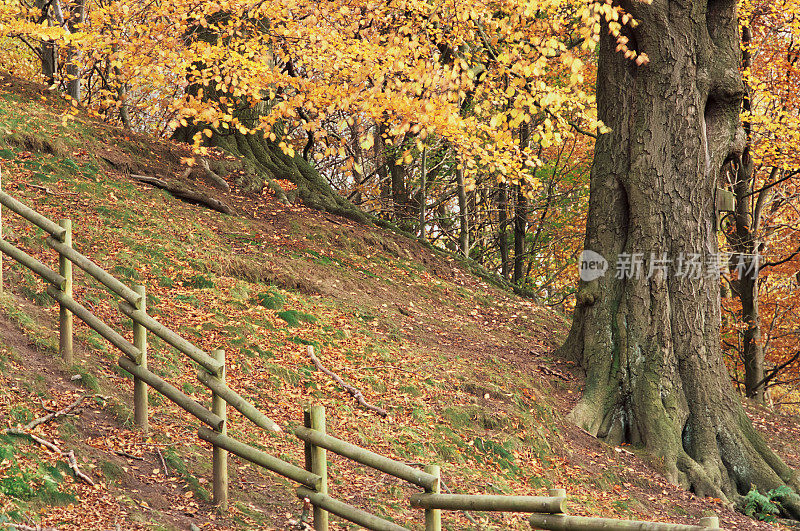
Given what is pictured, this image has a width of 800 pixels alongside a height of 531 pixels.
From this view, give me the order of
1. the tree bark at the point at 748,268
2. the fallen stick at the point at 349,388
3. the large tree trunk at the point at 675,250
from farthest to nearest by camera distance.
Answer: the tree bark at the point at 748,268, the large tree trunk at the point at 675,250, the fallen stick at the point at 349,388

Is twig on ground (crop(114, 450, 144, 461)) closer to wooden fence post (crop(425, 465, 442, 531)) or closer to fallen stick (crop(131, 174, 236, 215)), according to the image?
wooden fence post (crop(425, 465, 442, 531))

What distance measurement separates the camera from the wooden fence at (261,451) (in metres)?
4.18

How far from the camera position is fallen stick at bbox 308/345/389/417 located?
8289 millimetres

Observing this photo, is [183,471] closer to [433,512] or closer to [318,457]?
[318,457]

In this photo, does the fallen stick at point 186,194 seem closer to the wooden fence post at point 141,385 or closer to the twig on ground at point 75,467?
the wooden fence post at point 141,385

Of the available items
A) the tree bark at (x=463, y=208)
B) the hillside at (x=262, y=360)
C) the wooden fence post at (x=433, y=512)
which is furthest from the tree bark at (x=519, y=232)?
the wooden fence post at (x=433, y=512)

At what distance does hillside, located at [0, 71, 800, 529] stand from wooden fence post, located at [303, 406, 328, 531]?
1.95 feet

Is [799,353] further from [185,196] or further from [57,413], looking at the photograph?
[57,413]

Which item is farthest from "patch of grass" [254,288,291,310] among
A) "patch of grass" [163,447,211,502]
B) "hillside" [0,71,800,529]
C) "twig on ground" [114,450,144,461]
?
"twig on ground" [114,450,144,461]

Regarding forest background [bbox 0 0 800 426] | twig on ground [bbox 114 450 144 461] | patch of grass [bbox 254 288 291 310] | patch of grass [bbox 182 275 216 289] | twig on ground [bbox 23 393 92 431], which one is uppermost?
forest background [bbox 0 0 800 426]

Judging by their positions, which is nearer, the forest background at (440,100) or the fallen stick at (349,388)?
the fallen stick at (349,388)

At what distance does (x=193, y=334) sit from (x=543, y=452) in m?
4.39

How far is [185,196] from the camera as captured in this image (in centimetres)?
1279

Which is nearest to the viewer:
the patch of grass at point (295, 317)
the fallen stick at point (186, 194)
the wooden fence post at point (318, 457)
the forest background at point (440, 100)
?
the wooden fence post at point (318, 457)
